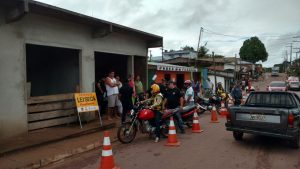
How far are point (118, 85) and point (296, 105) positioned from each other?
6442 millimetres

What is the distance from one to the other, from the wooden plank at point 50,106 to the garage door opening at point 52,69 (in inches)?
47.7

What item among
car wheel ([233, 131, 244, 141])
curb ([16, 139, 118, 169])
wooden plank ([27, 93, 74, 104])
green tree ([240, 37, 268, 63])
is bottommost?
curb ([16, 139, 118, 169])

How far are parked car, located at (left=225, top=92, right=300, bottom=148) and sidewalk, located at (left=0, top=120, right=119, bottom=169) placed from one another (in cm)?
358

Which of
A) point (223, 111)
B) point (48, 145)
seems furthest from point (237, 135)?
point (223, 111)

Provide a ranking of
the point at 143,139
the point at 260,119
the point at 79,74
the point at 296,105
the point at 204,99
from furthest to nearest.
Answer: the point at 204,99 → the point at 79,74 → the point at 143,139 → the point at 296,105 → the point at 260,119

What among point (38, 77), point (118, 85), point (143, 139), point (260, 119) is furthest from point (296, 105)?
point (38, 77)

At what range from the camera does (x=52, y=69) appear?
11805mm

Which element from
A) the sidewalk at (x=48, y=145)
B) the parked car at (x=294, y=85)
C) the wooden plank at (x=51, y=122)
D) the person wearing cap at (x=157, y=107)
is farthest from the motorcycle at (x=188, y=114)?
the parked car at (x=294, y=85)

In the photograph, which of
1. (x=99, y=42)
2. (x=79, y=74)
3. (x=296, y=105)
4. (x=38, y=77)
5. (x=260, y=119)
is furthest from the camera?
(x=38, y=77)

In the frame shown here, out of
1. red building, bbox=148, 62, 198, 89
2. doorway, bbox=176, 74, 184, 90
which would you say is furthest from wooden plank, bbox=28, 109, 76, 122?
doorway, bbox=176, 74, 184, 90

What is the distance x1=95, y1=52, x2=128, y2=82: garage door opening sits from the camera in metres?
14.4

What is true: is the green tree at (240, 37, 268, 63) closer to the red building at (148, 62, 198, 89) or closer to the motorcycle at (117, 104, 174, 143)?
the red building at (148, 62, 198, 89)

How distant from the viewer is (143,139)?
8.53 metres

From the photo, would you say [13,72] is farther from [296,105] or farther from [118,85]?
[296,105]
